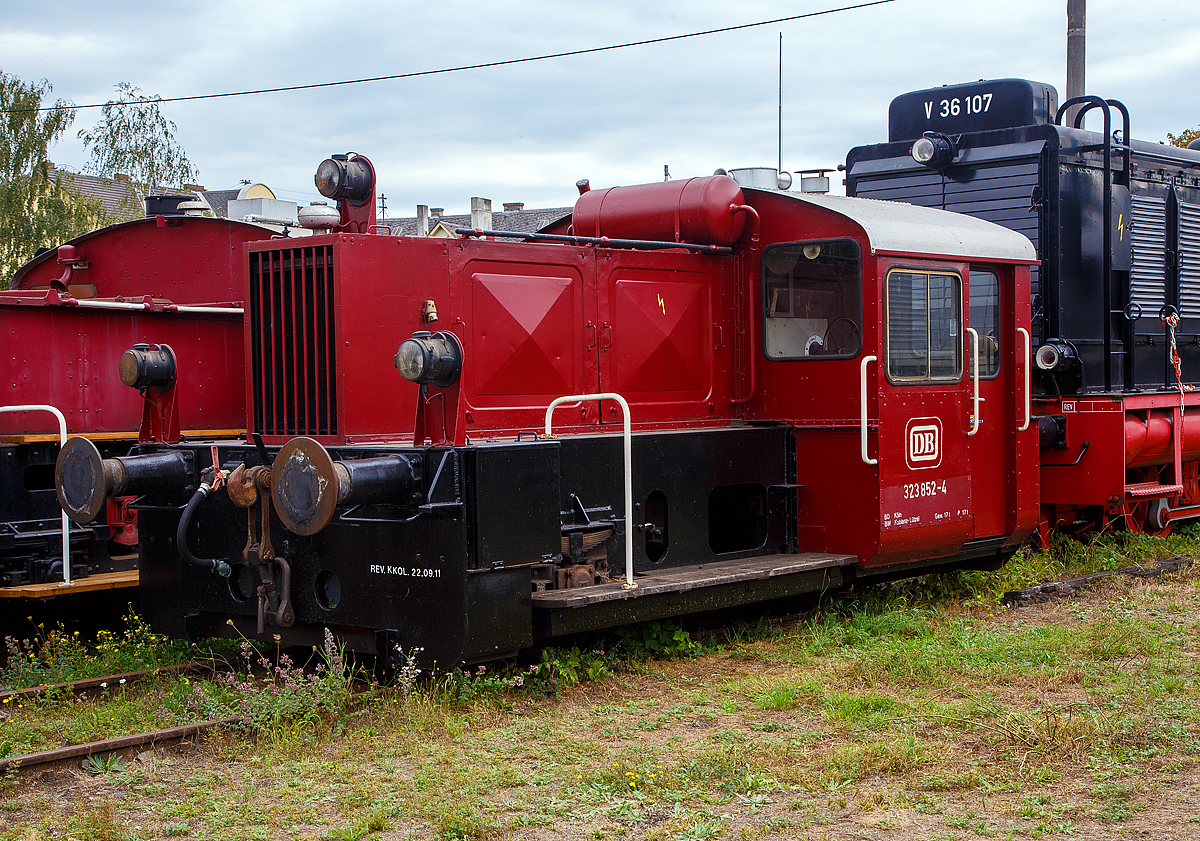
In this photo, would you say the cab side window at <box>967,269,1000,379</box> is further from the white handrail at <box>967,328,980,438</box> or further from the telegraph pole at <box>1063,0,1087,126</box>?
the telegraph pole at <box>1063,0,1087,126</box>

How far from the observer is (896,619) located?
8102 millimetres

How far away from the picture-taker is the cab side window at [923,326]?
7.95 meters

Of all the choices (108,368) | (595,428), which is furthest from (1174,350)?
(108,368)

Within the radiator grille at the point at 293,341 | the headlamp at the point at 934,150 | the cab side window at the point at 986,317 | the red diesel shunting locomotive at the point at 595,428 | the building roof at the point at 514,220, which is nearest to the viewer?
the red diesel shunting locomotive at the point at 595,428

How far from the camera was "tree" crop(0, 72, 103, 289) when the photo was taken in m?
21.5

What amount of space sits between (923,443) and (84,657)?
5492 mm

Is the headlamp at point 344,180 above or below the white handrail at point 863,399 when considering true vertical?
above

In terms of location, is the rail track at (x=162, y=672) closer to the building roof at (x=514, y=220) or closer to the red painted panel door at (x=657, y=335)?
the red painted panel door at (x=657, y=335)

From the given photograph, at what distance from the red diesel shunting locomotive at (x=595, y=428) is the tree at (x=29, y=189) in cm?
1567

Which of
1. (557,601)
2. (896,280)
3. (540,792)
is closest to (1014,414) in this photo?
(896,280)

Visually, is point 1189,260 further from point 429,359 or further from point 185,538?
point 185,538

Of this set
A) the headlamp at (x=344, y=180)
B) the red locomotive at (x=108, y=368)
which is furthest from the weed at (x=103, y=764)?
the headlamp at (x=344, y=180)

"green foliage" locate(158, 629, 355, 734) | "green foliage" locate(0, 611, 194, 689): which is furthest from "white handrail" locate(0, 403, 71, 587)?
"green foliage" locate(158, 629, 355, 734)

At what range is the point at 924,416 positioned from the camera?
8211mm
